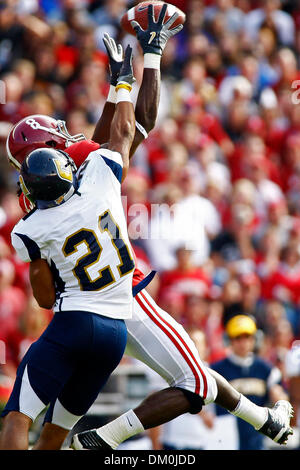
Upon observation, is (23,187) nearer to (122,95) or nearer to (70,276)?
(70,276)

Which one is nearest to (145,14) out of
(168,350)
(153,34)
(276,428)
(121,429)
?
(153,34)

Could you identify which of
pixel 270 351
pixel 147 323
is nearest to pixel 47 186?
pixel 147 323

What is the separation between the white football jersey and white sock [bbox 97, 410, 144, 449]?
2.10ft

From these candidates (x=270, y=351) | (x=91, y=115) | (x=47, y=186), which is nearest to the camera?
(x=47, y=186)

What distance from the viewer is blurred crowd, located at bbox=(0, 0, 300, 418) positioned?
8.93m

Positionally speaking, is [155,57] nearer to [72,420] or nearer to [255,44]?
[72,420]

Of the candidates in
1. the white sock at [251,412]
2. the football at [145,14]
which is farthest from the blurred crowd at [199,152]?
the football at [145,14]

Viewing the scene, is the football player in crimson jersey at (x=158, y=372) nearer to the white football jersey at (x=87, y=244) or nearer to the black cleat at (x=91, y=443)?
the black cleat at (x=91, y=443)

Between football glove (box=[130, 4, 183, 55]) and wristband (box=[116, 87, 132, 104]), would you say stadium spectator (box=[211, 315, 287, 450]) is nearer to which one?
football glove (box=[130, 4, 183, 55])

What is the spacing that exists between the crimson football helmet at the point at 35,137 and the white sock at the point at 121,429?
5.26 feet

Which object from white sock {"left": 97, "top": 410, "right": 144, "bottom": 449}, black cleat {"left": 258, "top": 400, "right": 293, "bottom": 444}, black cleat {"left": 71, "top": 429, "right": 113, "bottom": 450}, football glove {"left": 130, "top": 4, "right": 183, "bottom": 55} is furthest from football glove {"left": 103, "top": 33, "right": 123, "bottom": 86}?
black cleat {"left": 258, "top": 400, "right": 293, "bottom": 444}

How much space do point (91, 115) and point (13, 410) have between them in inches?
239
